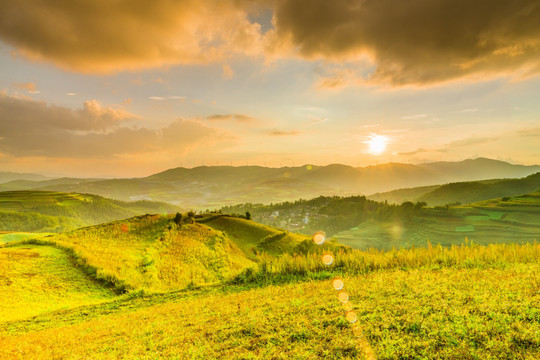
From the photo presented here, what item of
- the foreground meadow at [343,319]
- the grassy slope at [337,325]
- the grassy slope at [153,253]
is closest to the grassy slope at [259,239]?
the grassy slope at [153,253]

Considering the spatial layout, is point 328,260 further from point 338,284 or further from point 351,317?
point 351,317

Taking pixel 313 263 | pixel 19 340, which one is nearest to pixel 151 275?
pixel 19 340

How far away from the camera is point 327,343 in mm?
4926

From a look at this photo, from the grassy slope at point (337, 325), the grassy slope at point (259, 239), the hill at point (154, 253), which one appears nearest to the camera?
the grassy slope at point (337, 325)

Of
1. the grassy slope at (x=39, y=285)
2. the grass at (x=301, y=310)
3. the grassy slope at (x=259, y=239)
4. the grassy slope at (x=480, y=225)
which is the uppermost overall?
the grass at (x=301, y=310)

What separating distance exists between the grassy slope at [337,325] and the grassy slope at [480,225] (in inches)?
5570

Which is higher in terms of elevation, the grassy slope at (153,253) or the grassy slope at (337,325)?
the grassy slope at (337,325)

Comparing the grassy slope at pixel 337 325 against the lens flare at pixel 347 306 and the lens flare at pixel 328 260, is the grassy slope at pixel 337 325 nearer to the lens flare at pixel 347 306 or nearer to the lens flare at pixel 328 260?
the lens flare at pixel 347 306

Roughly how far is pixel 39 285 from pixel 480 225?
191m

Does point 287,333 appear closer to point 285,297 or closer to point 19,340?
point 285,297

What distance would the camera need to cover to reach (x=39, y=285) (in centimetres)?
1589

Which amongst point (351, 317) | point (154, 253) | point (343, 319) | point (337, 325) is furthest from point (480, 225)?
point (337, 325)

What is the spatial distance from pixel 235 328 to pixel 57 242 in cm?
2403

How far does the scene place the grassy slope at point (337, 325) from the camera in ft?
14.0
